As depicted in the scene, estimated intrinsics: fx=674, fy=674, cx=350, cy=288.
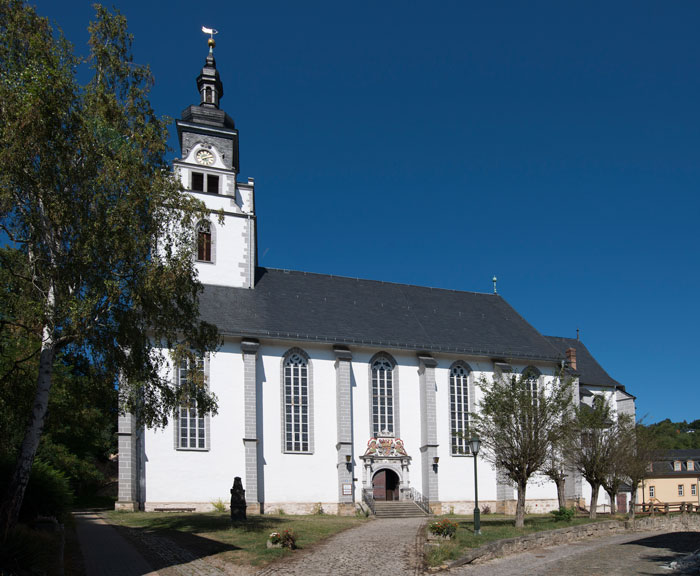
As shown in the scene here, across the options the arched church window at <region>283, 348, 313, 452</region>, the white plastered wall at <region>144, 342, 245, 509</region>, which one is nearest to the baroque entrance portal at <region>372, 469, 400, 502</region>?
the arched church window at <region>283, 348, 313, 452</region>

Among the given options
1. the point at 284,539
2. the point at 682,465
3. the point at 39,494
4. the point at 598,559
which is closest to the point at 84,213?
the point at 39,494

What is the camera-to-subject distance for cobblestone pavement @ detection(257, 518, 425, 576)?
14.8 m

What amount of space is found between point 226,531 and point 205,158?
73.0 feet

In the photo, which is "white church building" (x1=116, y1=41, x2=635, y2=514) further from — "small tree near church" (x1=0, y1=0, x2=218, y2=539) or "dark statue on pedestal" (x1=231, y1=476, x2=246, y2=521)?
"small tree near church" (x1=0, y1=0, x2=218, y2=539)

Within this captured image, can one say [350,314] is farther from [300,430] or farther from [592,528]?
[592,528]

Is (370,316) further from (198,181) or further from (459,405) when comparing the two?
(198,181)

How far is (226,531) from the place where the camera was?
2155cm

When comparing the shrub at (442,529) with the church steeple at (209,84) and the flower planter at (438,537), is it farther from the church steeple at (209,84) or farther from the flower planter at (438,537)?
the church steeple at (209,84)

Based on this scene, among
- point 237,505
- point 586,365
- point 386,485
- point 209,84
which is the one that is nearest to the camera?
point 237,505

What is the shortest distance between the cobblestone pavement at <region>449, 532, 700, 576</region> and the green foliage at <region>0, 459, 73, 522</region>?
35.0ft

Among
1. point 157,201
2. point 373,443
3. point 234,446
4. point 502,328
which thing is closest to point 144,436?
point 234,446

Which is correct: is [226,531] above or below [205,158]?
below

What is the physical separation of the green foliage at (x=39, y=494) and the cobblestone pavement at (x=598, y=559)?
1066cm

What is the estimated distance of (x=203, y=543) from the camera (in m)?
18.6
